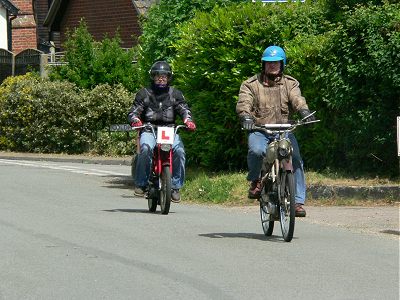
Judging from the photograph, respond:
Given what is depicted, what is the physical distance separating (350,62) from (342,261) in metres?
6.47

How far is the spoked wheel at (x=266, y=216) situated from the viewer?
40.1 feet

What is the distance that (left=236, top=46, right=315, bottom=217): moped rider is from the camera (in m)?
12.4

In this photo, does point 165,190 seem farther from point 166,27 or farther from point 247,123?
point 166,27

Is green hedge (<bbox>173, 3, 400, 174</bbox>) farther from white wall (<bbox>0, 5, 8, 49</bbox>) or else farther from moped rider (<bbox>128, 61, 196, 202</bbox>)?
white wall (<bbox>0, 5, 8, 49</bbox>)

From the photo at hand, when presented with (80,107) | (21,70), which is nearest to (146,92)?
(80,107)

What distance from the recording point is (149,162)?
49.1 feet

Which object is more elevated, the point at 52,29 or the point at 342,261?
the point at 52,29

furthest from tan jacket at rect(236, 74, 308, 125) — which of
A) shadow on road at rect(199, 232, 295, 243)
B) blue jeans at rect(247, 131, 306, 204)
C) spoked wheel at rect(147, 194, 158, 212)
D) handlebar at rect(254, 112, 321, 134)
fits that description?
spoked wheel at rect(147, 194, 158, 212)

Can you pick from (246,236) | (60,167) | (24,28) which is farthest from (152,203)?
(24,28)

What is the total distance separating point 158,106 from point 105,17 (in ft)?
99.8

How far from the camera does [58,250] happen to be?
37.0ft

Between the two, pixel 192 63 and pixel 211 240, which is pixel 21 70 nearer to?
pixel 192 63

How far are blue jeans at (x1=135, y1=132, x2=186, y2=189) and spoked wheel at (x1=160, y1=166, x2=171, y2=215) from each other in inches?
7.4

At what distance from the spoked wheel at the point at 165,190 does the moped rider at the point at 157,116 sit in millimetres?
127
